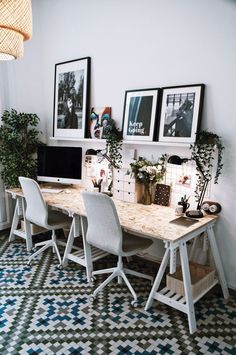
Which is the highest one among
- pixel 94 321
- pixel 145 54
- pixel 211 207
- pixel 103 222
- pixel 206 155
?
pixel 145 54

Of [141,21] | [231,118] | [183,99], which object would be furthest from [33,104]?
[231,118]

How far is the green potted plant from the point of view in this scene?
245 cm

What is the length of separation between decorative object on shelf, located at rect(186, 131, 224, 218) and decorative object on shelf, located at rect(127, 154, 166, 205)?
1.24 feet

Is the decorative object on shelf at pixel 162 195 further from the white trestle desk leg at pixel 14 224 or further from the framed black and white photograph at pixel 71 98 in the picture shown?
the white trestle desk leg at pixel 14 224

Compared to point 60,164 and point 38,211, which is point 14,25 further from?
point 60,164

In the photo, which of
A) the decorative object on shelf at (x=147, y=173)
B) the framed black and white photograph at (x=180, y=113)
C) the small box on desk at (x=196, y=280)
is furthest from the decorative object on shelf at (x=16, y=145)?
the small box on desk at (x=196, y=280)

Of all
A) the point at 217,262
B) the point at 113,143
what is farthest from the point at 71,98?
the point at 217,262

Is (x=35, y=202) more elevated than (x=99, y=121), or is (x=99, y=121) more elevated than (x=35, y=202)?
(x=99, y=121)

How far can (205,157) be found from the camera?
2527mm

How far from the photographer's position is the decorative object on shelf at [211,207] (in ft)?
8.50

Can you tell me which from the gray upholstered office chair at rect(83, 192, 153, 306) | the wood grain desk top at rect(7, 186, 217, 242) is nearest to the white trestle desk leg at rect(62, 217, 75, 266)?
the wood grain desk top at rect(7, 186, 217, 242)

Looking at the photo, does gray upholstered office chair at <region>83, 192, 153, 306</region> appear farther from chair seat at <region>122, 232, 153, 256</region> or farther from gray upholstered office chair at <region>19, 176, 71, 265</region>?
gray upholstered office chair at <region>19, 176, 71, 265</region>

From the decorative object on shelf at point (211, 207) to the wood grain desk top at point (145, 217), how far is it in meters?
0.05

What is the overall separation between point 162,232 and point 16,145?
91.8 inches
